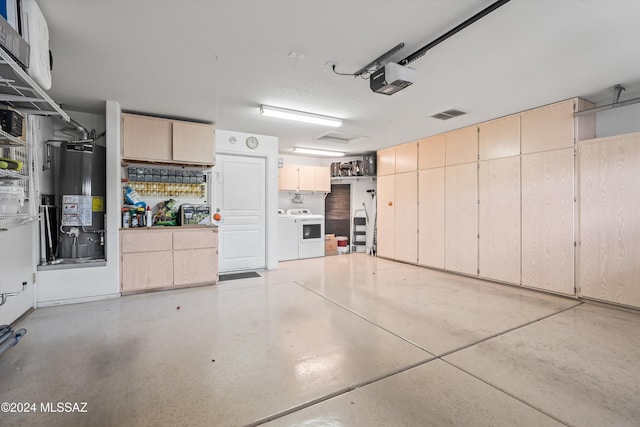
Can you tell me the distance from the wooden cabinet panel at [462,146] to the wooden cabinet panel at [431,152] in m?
0.11

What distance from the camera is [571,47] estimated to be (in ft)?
8.54

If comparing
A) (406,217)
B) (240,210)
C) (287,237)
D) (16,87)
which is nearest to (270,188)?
(240,210)

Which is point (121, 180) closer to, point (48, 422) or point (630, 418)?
point (48, 422)

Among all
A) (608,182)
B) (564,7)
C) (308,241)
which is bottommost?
(308,241)

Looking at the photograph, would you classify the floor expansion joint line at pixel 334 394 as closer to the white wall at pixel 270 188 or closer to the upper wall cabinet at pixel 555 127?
the upper wall cabinet at pixel 555 127

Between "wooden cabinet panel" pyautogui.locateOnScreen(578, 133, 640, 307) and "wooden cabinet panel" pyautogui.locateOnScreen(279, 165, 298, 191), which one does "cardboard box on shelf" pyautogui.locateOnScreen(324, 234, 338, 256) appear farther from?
"wooden cabinet panel" pyautogui.locateOnScreen(578, 133, 640, 307)

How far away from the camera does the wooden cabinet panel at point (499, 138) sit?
14.6ft

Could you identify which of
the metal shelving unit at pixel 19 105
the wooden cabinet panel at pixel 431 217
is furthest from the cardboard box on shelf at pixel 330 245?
the metal shelving unit at pixel 19 105

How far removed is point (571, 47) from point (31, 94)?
15.1 feet

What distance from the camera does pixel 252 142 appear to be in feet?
18.3

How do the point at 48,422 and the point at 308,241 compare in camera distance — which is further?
the point at 308,241

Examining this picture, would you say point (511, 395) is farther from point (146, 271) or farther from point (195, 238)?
point (146, 271)

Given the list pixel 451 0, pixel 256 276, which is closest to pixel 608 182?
pixel 451 0

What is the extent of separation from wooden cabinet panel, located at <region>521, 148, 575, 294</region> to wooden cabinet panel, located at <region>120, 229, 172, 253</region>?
544 centimetres
